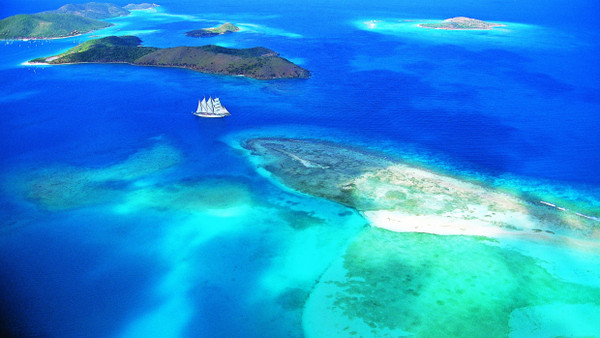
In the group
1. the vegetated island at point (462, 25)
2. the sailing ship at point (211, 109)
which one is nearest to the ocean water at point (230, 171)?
the sailing ship at point (211, 109)

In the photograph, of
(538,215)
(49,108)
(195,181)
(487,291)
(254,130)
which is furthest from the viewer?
(49,108)

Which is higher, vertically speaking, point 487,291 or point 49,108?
point 49,108

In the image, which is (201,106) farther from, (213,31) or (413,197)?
(213,31)

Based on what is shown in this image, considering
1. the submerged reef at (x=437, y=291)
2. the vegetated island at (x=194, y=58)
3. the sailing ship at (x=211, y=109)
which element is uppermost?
the vegetated island at (x=194, y=58)

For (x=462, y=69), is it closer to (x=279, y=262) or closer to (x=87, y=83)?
(x=279, y=262)

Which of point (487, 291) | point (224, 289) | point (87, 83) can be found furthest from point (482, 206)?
point (87, 83)

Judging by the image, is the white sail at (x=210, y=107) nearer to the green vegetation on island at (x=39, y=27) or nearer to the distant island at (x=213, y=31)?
the distant island at (x=213, y=31)
